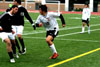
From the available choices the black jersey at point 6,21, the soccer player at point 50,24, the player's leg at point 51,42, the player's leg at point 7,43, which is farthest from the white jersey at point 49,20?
the player's leg at point 7,43

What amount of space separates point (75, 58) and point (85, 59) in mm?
387

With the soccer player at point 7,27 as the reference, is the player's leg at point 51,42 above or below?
below

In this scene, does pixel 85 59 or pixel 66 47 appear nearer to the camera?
pixel 85 59

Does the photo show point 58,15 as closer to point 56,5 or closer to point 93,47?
point 93,47

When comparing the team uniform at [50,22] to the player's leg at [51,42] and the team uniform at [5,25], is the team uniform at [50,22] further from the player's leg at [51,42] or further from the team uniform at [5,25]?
the team uniform at [5,25]

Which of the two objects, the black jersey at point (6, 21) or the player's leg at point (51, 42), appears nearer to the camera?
the black jersey at point (6, 21)

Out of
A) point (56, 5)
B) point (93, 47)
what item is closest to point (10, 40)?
point (93, 47)

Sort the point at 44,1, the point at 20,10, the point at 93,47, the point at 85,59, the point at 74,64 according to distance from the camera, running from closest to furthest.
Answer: the point at 74,64 → the point at 85,59 → the point at 20,10 → the point at 93,47 → the point at 44,1

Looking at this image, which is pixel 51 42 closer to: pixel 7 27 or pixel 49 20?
pixel 49 20

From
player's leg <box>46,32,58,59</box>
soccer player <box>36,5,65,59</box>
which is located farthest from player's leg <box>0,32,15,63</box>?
player's leg <box>46,32,58,59</box>

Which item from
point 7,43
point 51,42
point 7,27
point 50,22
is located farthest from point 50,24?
point 7,43

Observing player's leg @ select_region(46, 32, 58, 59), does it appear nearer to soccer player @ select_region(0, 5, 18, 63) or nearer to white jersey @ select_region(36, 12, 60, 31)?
white jersey @ select_region(36, 12, 60, 31)

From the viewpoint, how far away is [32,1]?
65.7 m

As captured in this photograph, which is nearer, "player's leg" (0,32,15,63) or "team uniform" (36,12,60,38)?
"player's leg" (0,32,15,63)
